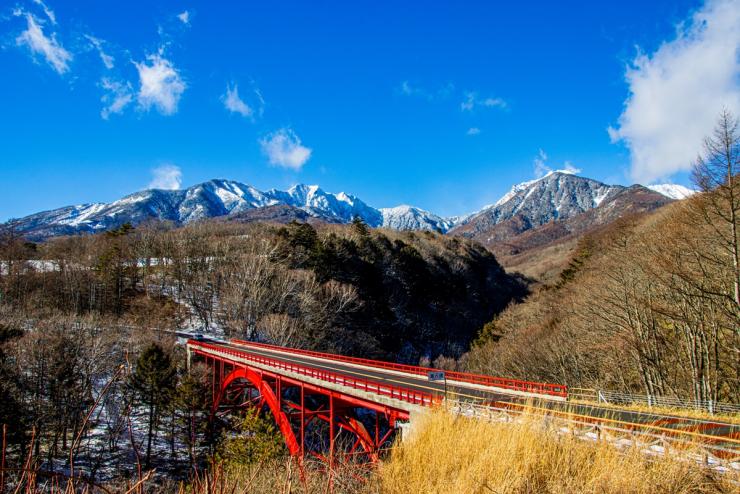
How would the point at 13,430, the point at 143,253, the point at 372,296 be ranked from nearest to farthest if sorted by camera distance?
the point at 13,430
the point at 143,253
the point at 372,296

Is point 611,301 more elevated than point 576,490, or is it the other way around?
point 611,301

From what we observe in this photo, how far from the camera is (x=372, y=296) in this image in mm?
73312

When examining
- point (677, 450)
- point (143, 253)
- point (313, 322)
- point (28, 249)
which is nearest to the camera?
point (677, 450)

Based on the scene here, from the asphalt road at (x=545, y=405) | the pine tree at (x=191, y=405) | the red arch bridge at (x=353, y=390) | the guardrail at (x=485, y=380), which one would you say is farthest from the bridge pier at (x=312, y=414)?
the guardrail at (x=485, y=380)

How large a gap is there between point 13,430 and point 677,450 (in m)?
28.7

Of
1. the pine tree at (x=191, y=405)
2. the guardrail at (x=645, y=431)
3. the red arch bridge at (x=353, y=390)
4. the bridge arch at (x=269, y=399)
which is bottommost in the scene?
the pine tree at (x=191, y=405)

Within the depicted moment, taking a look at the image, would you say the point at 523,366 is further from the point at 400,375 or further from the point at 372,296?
the point at 372,296

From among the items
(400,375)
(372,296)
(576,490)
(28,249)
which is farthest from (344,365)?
(28,249)

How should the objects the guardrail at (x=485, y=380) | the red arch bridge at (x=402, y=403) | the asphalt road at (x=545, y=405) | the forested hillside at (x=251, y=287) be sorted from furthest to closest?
the forested hillside at (x=251, y=287) < the guardrail at (x=485, y=380) < the asphalt road at (x=545, y=405) < the red arch bridge at (x=402, y=403)

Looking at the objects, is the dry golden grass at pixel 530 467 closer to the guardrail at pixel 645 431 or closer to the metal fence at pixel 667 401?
the guardrail at pixel 645 431

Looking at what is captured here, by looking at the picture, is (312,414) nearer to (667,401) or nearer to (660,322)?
(667,401)

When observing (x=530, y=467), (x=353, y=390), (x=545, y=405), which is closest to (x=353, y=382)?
(x=353, y=390)

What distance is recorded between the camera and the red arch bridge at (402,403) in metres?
8.41

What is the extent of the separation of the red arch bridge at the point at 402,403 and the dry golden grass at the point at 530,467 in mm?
561
